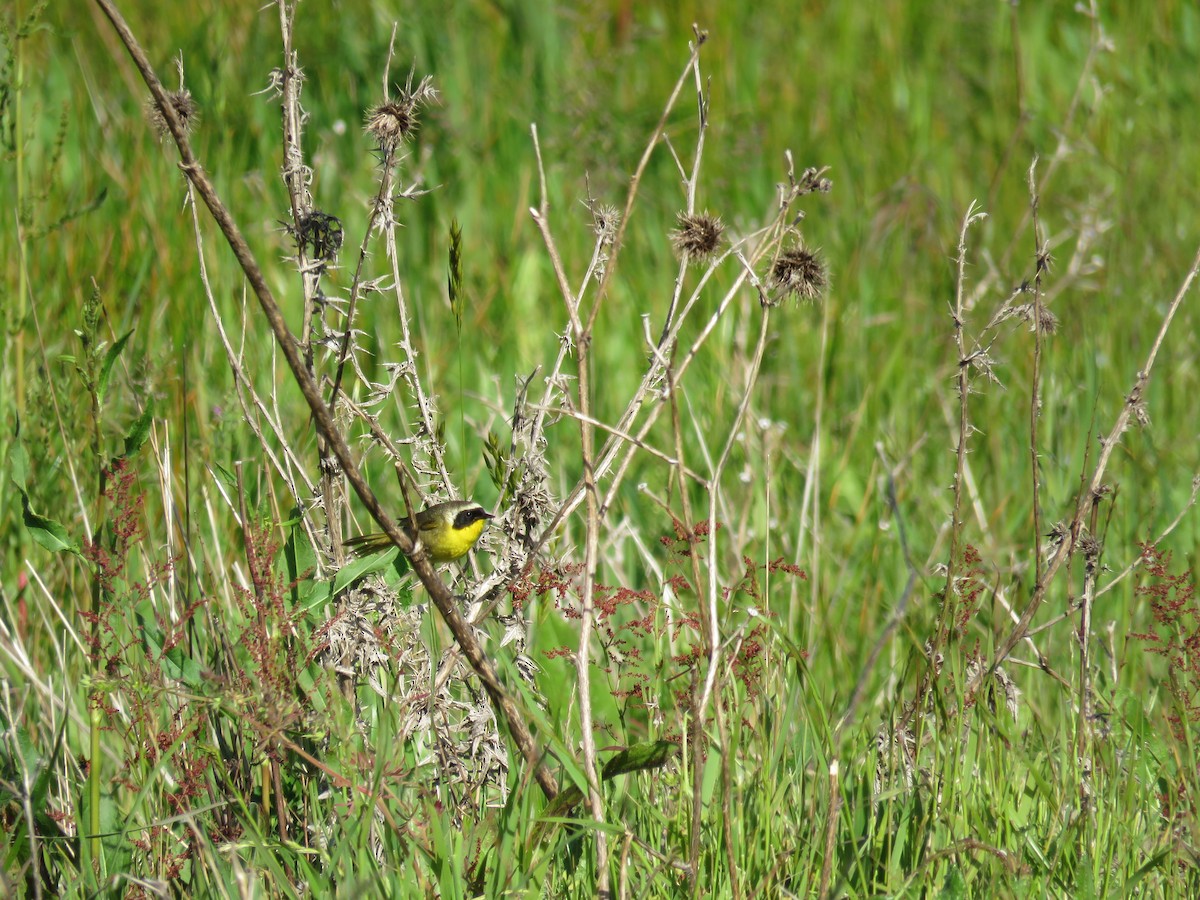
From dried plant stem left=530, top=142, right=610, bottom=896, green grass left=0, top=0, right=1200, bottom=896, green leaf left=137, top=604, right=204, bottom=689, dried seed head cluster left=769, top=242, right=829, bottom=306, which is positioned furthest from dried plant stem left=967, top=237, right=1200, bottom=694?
green leaf left=137, top=604, right=204, bottom=689

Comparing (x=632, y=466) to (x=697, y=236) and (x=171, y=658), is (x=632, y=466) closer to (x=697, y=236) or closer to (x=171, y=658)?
(x=171, y=658)

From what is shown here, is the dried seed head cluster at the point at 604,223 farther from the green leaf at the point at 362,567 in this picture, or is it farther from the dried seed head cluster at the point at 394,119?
the green leaf at the point at 362,567

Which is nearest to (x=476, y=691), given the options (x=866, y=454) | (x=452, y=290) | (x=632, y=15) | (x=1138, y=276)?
(x=452, y=290)

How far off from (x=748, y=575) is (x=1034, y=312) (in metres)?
0.70

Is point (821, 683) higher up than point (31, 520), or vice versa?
point (31, 520)

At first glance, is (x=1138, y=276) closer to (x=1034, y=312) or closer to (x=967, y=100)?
(x=967, y=100)

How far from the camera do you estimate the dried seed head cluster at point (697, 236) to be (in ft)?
6.61

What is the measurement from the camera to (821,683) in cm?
321

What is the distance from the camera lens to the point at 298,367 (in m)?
1.84

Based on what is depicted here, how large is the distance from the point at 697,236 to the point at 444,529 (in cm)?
120

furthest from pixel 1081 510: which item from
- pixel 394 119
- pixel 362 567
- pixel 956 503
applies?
pixel 394 119

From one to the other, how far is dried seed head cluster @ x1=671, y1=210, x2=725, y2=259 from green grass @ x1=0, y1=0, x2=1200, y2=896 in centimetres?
40

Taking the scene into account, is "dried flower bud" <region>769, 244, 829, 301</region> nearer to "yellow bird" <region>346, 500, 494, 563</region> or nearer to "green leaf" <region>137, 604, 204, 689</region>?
"yellow bird" <region>346, 500, 494, 563</region>

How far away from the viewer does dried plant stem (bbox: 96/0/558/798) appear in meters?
1.76
